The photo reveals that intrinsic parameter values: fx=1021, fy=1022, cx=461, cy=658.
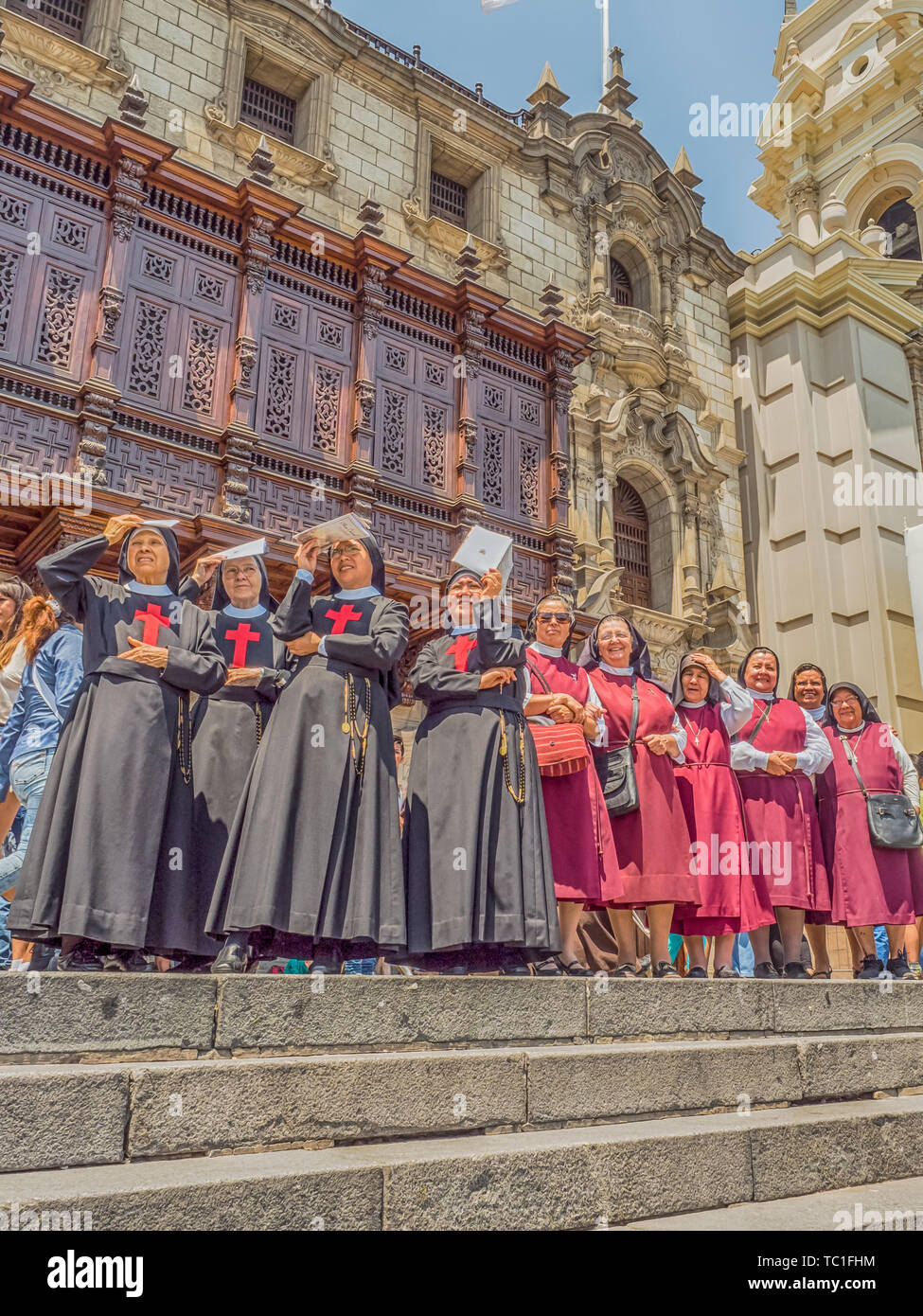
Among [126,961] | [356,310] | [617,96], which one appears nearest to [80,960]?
[126,961]

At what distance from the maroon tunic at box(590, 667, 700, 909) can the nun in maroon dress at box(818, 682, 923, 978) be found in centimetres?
128

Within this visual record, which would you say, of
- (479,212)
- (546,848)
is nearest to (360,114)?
(479,212)

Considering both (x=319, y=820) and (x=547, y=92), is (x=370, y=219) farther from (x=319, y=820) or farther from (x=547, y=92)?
(x=319, y=820)

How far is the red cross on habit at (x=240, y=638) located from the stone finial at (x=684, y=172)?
15.0 m

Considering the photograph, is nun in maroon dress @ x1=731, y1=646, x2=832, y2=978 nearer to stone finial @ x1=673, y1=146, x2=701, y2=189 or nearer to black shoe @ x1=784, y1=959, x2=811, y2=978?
black shoe @ x1=784, y1=959, x2=811, y2=978

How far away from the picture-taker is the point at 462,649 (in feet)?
16.1

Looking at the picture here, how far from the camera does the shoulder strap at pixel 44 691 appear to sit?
511cm

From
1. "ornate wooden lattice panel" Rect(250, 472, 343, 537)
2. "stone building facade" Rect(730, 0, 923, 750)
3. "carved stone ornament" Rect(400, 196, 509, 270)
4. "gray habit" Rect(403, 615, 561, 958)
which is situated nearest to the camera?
"gray habit" Rect(403, 615, 561, 958)

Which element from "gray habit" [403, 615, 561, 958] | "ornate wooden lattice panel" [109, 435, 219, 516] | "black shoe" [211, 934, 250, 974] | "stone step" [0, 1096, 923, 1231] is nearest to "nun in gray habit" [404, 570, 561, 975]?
"gray habit" [403, 615, 561, 958]

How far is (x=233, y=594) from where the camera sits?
519 centimetres

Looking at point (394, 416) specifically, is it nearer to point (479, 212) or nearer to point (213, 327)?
point (213, 327)

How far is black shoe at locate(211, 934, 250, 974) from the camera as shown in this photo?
379cm
